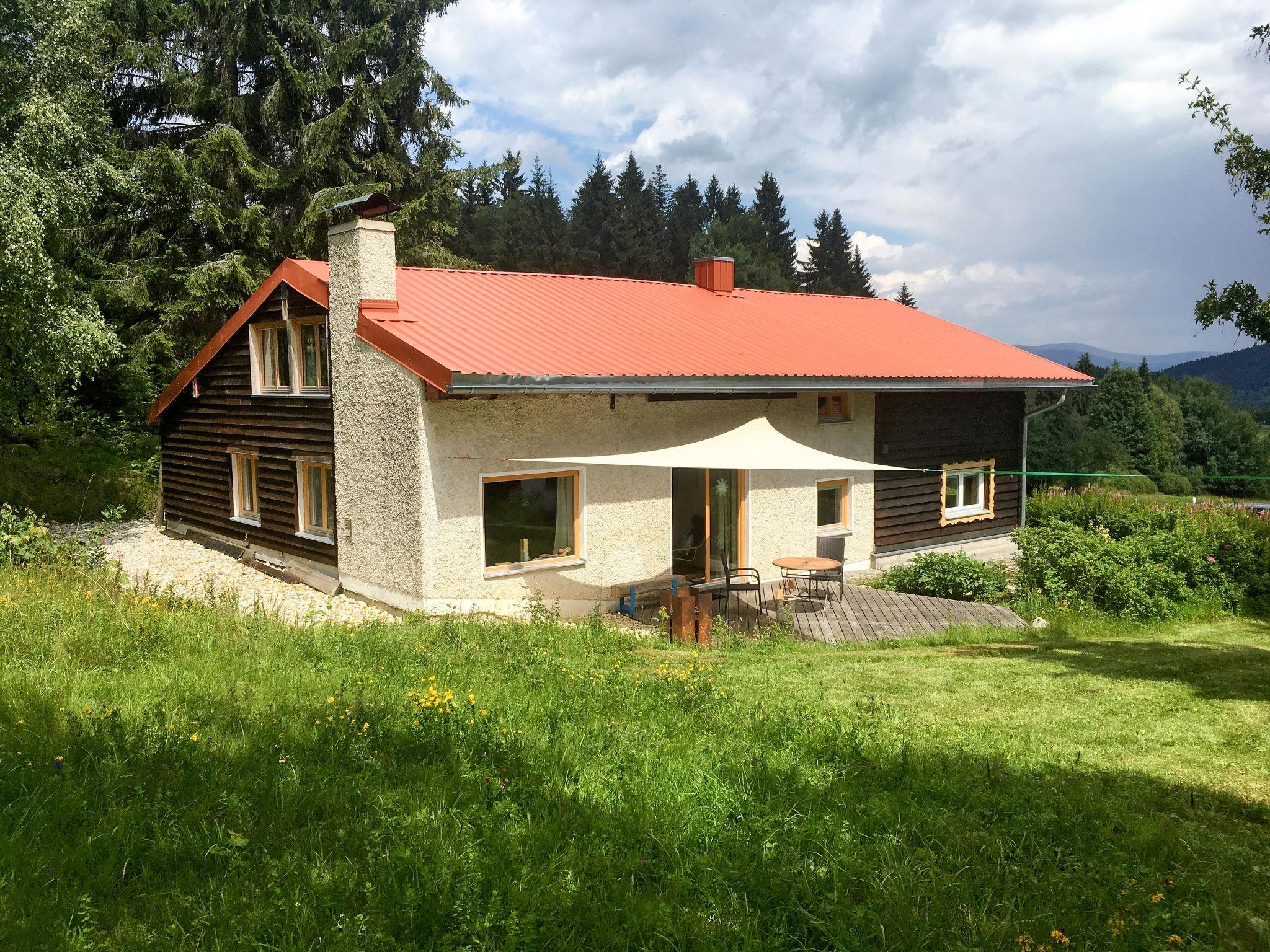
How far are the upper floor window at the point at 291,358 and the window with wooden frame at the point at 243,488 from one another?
1.46 meters

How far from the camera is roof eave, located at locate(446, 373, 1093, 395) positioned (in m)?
8.98

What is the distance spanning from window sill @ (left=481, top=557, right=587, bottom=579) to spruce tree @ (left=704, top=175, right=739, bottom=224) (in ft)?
199

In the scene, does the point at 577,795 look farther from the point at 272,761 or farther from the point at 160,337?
the point at 160,337

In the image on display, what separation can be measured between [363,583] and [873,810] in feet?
27.2

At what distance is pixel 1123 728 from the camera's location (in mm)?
5102

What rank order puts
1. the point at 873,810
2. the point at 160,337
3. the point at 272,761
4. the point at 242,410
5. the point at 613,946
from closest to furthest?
the point at 613,946 → the point at 873,810 → the point at 272,761 → the point at 242,410 → the point at 160,337

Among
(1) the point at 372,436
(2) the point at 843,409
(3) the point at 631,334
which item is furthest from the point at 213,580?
(2) the point at 843,409

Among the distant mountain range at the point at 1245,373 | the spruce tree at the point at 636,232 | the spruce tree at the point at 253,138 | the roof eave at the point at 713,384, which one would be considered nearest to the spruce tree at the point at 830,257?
the spruce tree at the point at 636,232

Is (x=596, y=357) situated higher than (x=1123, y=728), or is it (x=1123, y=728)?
(x=596, y=357)

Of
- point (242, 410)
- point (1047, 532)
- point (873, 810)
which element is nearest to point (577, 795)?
point (873, 810)

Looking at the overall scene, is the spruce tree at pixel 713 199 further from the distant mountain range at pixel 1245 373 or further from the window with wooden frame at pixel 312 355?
the distant mountain range at pixel 1245 373

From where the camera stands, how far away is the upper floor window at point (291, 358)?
462 inches

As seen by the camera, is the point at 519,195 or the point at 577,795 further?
the point at 519,195

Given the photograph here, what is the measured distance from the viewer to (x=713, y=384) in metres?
10.8
